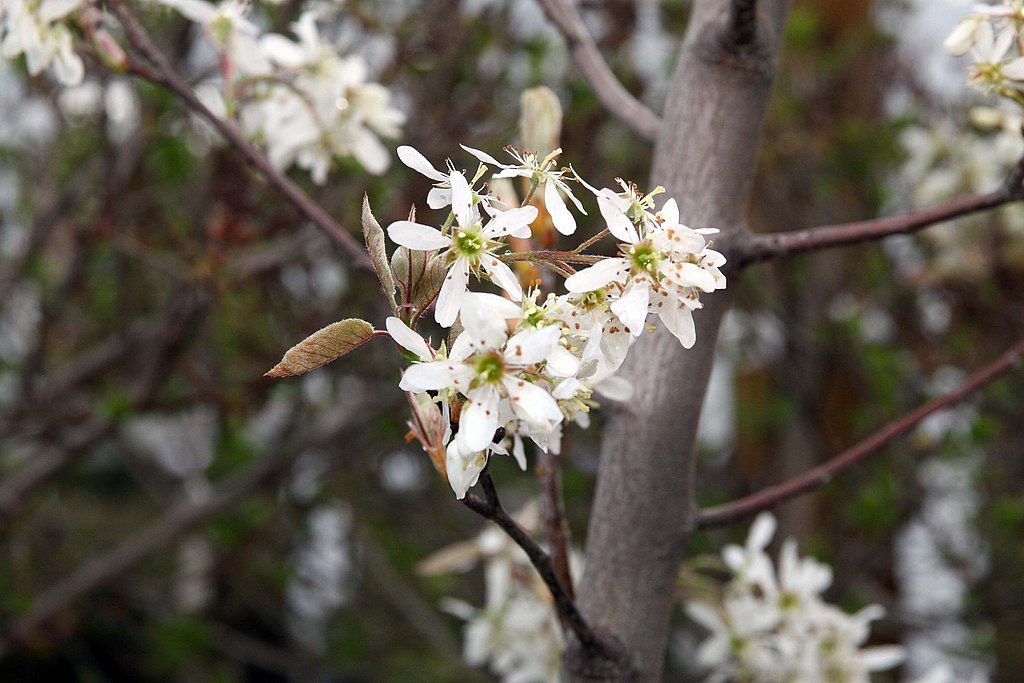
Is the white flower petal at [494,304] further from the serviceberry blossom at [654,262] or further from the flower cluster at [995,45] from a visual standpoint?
the flower cluster at [995,45]

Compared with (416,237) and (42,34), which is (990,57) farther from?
(42,34)

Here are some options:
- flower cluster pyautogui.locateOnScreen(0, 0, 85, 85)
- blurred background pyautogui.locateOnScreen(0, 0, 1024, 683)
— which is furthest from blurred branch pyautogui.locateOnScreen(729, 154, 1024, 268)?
blurred background pyautogui.locateOnScreen(0, 0, 1024, 683)

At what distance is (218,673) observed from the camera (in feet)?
14.3

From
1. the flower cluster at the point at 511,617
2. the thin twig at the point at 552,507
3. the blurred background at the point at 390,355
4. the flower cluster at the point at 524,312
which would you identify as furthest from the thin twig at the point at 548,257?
the blurred background at the point at 390,355

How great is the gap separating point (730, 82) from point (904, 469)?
2.68 metres

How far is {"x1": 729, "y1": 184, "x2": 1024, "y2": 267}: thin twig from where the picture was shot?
122 cm

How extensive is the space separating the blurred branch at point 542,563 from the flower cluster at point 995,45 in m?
0.82

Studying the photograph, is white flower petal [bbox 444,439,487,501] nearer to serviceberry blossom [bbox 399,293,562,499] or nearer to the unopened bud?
serviceberry blossom [bbox 399,293,562,499]

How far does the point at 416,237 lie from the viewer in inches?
35.7

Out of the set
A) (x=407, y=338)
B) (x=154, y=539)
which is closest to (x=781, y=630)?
(x=407, y=338)

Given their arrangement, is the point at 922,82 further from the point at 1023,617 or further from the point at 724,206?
the point at 724,206

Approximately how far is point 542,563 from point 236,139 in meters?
0.84

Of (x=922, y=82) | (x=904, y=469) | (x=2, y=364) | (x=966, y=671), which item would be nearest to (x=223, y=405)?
(x=2, y=364)

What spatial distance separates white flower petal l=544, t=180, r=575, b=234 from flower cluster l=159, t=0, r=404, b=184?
35.8 inches
